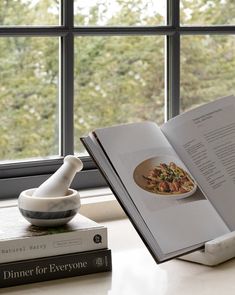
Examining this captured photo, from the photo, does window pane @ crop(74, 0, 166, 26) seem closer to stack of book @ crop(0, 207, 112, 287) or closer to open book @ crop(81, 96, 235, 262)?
open book @ crop(81, 96, 235, 262)

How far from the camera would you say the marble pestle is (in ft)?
5.35

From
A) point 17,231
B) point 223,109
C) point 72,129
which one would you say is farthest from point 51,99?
point 17,231

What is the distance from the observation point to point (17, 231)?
5.25ft

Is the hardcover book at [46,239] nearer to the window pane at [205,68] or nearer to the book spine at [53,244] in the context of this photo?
the book spine at [53,244]

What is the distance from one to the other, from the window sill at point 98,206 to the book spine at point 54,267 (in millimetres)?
398

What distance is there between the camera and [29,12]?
2.15m

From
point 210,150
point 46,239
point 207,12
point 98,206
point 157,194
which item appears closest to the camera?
point 46,239

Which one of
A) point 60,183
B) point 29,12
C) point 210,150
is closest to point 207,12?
point 29,12

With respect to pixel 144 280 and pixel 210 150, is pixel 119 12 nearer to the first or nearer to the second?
pixel 210 150

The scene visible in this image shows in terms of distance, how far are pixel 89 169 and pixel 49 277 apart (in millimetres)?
716

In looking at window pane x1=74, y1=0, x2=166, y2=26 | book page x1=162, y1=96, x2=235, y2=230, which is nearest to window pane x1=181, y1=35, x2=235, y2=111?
window pane x1=74, y1=0, x2=166, y2=26

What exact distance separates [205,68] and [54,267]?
1.10 m

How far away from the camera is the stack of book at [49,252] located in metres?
1.54

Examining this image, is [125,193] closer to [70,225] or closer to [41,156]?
[70,225]
